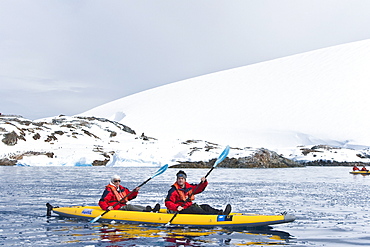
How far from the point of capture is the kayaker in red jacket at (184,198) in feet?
37.0

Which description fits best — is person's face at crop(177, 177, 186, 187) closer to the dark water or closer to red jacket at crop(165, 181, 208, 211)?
red jacket at crop(165, 181, 208, 211)

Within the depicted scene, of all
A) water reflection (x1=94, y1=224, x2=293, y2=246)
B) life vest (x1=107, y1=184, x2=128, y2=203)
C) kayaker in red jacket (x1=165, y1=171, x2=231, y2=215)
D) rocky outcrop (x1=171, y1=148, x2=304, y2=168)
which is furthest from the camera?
rocky outcrop (x1=171, y1=148, x2=304, y2=168)

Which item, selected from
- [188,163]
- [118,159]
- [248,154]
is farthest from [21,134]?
[248,154]

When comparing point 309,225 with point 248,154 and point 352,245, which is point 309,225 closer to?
point 352,245

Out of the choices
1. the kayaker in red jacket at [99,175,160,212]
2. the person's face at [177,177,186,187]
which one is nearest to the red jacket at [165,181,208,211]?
the person's face at [177,177,186,187]

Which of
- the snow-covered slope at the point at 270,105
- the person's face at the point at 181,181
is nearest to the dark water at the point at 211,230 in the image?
the person's face at the point at 181,181

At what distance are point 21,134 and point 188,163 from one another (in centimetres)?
1774

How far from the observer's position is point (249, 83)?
87.5 m

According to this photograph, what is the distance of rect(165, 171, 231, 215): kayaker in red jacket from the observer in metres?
11.3

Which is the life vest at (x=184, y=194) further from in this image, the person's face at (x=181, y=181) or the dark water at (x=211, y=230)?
the dark water at (x=211, y=230)

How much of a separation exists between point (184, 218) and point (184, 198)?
613 mm

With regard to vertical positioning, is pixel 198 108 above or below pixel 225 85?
below

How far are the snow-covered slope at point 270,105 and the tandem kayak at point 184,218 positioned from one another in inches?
2053

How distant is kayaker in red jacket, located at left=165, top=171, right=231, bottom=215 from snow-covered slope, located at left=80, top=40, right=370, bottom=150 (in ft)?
171
